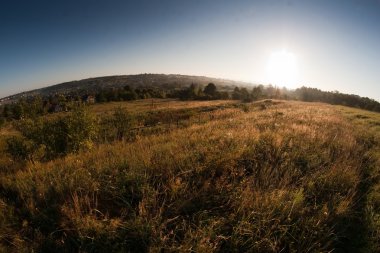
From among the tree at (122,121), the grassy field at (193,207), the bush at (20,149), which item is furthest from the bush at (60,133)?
the tree at (122,121)

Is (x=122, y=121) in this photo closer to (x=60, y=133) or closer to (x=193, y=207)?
(x=60, y=133)

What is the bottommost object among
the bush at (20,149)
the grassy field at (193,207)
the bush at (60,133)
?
the grassy field at (193,207)

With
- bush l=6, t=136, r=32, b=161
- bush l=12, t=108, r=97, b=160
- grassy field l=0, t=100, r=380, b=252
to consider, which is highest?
bush l=12, t=108, r=97, b=160

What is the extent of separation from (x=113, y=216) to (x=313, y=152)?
563 cm

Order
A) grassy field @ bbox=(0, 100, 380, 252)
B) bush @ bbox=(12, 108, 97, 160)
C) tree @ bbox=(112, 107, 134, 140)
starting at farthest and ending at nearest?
1. tree @ bbox=(112, 107, 134, 140)
2. bush @ bbox=(12, 108, 97, 160)
3. grassy field @ bbox=(0, 100, 380, 252)

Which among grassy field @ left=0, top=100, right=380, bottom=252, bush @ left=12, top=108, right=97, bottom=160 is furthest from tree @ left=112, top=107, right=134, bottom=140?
grassy field @ left=0, top=100, right=380, bottom=252

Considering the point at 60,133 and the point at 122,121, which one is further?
the point at 122,121

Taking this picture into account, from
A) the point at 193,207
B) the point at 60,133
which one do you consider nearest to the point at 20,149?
the point at 60,133

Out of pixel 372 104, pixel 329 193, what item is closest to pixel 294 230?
pixel 329 193

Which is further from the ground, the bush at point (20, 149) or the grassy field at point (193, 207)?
the bush at point (20, 149)

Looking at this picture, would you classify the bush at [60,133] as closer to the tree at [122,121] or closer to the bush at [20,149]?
the bush at [20,149]

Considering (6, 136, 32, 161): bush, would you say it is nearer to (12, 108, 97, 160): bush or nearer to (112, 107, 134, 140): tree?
(12, 108, 97, 160): bush

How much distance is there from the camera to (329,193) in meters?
4.85

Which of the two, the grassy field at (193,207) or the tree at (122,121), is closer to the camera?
the grassy field at (193,207)
